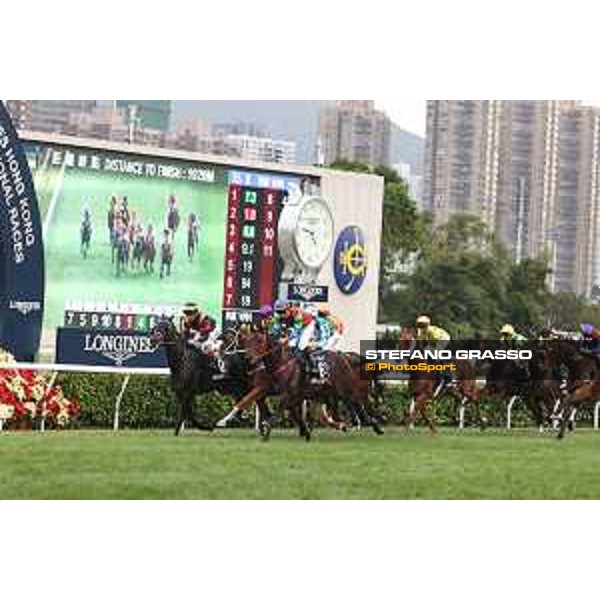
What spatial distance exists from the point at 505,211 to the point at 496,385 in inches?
47.1

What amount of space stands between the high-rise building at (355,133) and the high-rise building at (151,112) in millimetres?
925

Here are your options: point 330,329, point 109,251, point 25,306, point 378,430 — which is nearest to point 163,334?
point 109,251

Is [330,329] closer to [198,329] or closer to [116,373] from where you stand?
[198,329]

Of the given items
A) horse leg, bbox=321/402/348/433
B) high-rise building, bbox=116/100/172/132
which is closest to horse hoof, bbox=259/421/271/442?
horse leg, bbox=321/402/348/433

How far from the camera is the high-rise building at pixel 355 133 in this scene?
10.8m

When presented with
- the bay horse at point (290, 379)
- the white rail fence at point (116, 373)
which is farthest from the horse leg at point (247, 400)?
the white rail fence at point (116, 373)

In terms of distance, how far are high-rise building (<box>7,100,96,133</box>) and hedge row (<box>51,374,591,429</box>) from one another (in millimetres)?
1778

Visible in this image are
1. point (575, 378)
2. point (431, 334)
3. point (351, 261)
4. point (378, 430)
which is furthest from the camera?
point (575, 378)

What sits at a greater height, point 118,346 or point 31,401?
point 118,346

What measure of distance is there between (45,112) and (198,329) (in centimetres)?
176

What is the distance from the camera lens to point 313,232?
11.7 m

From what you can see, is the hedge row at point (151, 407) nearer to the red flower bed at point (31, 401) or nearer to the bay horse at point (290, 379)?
the red flower bed at point (31, 401)

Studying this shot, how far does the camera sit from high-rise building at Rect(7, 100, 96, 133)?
10.9m
